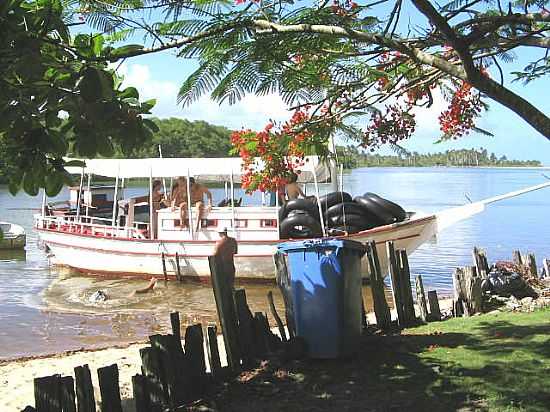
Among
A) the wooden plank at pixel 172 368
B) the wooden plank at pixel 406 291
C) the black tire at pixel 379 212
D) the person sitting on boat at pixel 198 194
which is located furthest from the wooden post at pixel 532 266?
the person sitting on boat at pixel 198 194

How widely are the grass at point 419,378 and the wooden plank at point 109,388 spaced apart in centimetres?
94

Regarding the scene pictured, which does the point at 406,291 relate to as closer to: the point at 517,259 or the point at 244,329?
the point at 244,329

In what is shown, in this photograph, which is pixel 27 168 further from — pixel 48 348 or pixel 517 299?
pixel 48 348

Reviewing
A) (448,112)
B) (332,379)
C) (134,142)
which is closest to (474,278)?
(448,112)

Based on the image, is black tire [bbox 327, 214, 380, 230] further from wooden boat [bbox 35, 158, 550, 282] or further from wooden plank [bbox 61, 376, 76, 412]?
wooden plank [bbox 61, 376, 76, 412]

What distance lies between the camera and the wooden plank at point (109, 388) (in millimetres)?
5016

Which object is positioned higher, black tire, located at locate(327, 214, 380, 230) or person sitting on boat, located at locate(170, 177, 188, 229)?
person sitting on boat, located at locate(170, 177, 188, 229)

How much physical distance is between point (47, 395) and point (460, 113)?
15.6 ft

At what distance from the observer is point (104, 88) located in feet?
10.9

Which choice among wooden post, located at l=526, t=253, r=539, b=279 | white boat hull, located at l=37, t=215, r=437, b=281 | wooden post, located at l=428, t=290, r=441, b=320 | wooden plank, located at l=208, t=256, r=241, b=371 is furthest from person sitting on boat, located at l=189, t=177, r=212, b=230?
wooden plank, located at l=208, t=256, r=241, b=371

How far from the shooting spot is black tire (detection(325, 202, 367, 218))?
17922 millimetres

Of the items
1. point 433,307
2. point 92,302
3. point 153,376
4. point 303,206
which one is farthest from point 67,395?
point 303,206

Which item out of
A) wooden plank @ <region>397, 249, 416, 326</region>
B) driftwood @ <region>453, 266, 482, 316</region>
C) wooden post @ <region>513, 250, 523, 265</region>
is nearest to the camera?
wooden plank @ <region>397, 249, 416, 326</region>

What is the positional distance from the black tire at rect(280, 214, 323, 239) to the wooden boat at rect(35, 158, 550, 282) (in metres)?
0.27
